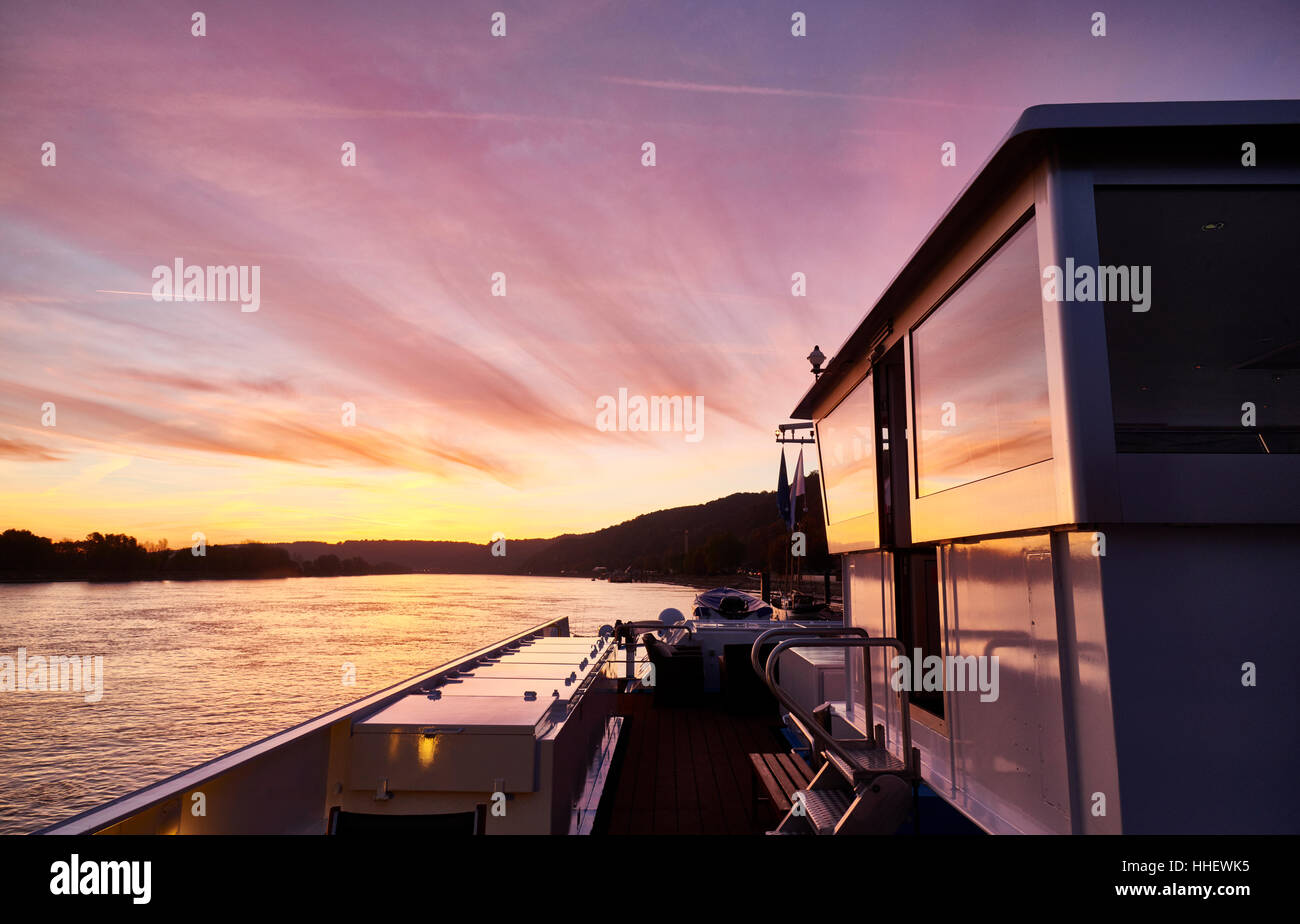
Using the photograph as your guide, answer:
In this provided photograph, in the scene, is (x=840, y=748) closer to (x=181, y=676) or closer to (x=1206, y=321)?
(x=1206, y=321)

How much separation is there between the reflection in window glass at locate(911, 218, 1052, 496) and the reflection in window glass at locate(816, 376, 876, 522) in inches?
44.9

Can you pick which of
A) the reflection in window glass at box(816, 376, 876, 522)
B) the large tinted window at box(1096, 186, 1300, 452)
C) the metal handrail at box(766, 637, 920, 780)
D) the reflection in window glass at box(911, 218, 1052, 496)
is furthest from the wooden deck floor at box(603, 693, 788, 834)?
the large tinted window at box(1096, 186, 1300, 452)

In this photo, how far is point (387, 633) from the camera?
192 feet

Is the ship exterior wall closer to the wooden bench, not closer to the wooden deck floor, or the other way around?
the wooden bench

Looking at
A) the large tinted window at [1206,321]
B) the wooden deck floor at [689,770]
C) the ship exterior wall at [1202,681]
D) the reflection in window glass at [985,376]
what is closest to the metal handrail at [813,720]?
the reflection in window glass at [985,376]

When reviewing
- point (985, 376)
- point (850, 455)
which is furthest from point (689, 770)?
→ point (985, 376)

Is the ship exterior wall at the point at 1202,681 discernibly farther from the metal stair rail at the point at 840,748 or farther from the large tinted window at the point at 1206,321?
the metal stair rail at the point at 840,748

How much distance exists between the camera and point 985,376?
347 cm

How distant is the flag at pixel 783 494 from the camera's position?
16625 mm

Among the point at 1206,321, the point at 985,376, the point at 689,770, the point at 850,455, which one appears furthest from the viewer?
the point at 689,770

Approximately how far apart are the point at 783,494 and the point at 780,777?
12140 millimetres

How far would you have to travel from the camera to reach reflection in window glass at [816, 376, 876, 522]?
221 inches

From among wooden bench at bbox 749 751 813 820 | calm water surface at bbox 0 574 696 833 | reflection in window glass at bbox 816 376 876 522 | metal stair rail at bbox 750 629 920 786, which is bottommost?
calm water surface at bbox 0 574 696 833

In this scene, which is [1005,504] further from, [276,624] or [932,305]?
[276,624]
